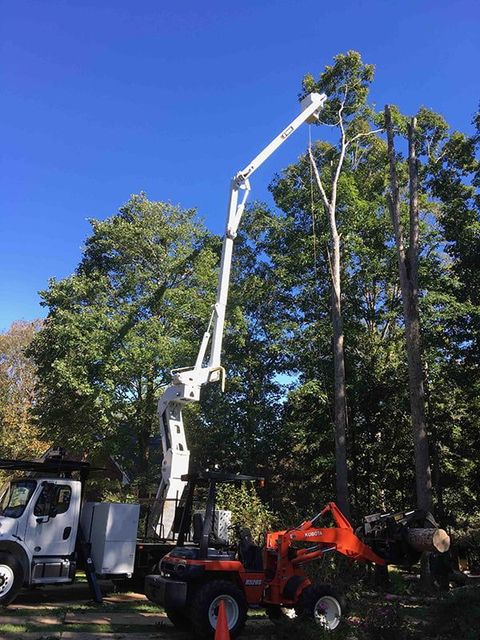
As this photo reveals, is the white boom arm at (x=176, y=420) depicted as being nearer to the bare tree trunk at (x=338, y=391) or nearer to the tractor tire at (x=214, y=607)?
the tractor tire at (x=214, y=607)

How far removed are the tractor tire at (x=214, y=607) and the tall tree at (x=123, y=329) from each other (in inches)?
485

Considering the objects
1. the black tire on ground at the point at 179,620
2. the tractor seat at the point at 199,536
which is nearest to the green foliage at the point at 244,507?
the tractor seat at the point at 199,536

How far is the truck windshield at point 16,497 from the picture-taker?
10.1m

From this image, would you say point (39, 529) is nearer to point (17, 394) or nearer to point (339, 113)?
point (339, 113)

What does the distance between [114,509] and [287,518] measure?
33.1 feet

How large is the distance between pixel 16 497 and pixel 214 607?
Result: 4.99 meters

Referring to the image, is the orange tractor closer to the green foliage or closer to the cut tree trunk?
the cut tree trunk

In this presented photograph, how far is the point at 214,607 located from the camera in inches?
A: 290

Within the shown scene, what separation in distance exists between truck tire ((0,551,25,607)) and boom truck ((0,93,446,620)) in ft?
0.05

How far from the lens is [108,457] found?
70.7 feet

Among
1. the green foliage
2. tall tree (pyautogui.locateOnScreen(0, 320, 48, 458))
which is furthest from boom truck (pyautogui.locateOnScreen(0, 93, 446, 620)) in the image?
tall tree (pyautogui.locateOnScreen(0, 320, 48, 458))

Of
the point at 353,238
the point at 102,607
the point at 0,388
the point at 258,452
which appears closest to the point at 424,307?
the point at 353,238

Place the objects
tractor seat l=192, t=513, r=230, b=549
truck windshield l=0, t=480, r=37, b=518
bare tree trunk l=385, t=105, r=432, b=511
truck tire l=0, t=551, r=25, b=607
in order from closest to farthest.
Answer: tractor seat l=192, t=513, r=230, b=549
truck tire l=0, t=551, r=25, b=607
truck windshield l=0, t=480, r=37, b=518
bare tree trunk l=385, t=105, r=432, b=511

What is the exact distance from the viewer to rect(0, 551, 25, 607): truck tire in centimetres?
920
